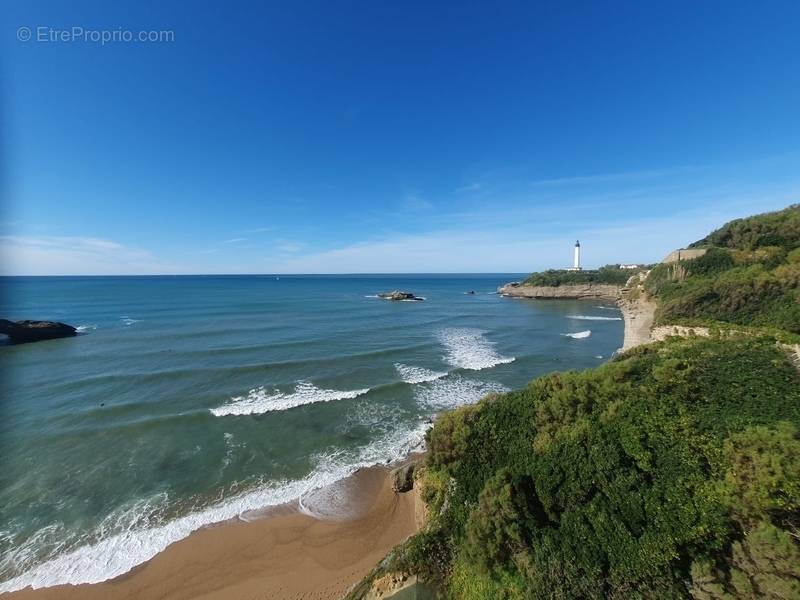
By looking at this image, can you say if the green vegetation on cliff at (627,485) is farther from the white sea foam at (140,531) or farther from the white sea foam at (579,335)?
the white sea foam at (579,335)

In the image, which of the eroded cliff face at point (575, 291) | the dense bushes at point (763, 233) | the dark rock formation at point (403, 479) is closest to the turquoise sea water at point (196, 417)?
the dark rock formation at point (403, 479)

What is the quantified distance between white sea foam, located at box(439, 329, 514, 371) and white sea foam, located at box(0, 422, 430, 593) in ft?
41.8

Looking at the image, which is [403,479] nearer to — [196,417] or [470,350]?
[196,417]

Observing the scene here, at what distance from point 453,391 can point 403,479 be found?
8.69 metres

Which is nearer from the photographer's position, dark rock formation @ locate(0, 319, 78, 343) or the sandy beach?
the sandy beach

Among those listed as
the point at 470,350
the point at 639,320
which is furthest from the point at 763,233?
the point at 470,350

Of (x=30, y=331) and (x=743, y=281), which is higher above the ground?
(x=743, y=281)

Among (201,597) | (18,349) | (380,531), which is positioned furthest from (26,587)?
(18,349)

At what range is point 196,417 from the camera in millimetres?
15922

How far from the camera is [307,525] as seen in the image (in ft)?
32.6

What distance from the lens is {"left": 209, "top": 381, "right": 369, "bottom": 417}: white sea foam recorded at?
54.2 ft

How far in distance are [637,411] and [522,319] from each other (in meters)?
39.8

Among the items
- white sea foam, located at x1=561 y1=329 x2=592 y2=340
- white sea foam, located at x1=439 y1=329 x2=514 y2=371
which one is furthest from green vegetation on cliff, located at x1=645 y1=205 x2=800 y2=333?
white sea foam, located at x1=561 y1=329 x2=592 y2=340

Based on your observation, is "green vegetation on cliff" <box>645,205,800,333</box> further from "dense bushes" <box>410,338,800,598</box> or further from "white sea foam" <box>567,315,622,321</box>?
"white sea foam" <box>567,315,622,321</box>
